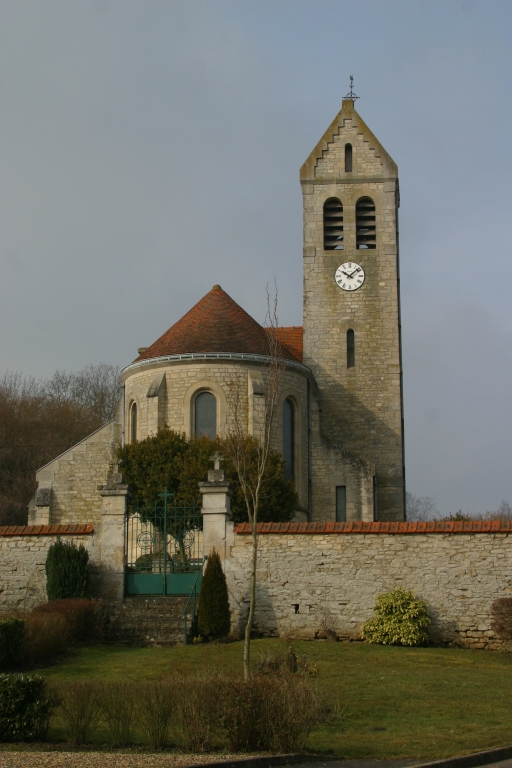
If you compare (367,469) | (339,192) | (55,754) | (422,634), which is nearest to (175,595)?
(422,634)

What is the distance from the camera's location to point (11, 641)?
1484 centimetres

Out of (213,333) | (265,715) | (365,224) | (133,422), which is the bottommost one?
(265,715)

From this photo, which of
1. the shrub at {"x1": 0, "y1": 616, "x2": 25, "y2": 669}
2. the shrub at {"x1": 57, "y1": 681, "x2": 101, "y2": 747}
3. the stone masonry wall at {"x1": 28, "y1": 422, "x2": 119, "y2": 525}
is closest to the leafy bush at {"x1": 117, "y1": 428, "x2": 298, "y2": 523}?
the stone masonry wall at {"x1": 28, "y1": 422, "x2": 119, "y2": 525}

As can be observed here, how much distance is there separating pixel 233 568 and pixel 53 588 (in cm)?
331

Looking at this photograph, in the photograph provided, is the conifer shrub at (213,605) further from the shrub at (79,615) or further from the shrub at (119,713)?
the shrub at (119,713)

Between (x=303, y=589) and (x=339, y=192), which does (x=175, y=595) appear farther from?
(x=339, y=192)

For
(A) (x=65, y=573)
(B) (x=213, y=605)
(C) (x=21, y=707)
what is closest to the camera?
(C) (x=21, y=707)

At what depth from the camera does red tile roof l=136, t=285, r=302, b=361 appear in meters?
29.1

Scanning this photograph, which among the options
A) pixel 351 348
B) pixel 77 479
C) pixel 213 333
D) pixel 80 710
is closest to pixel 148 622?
pixel 80 710

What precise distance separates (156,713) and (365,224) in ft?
89.2

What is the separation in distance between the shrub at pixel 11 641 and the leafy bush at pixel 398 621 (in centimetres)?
613

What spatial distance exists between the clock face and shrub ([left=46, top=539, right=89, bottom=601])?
59.7 ft

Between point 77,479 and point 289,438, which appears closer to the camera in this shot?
point 289,438

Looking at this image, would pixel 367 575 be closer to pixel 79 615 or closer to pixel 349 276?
pixel 79 615
